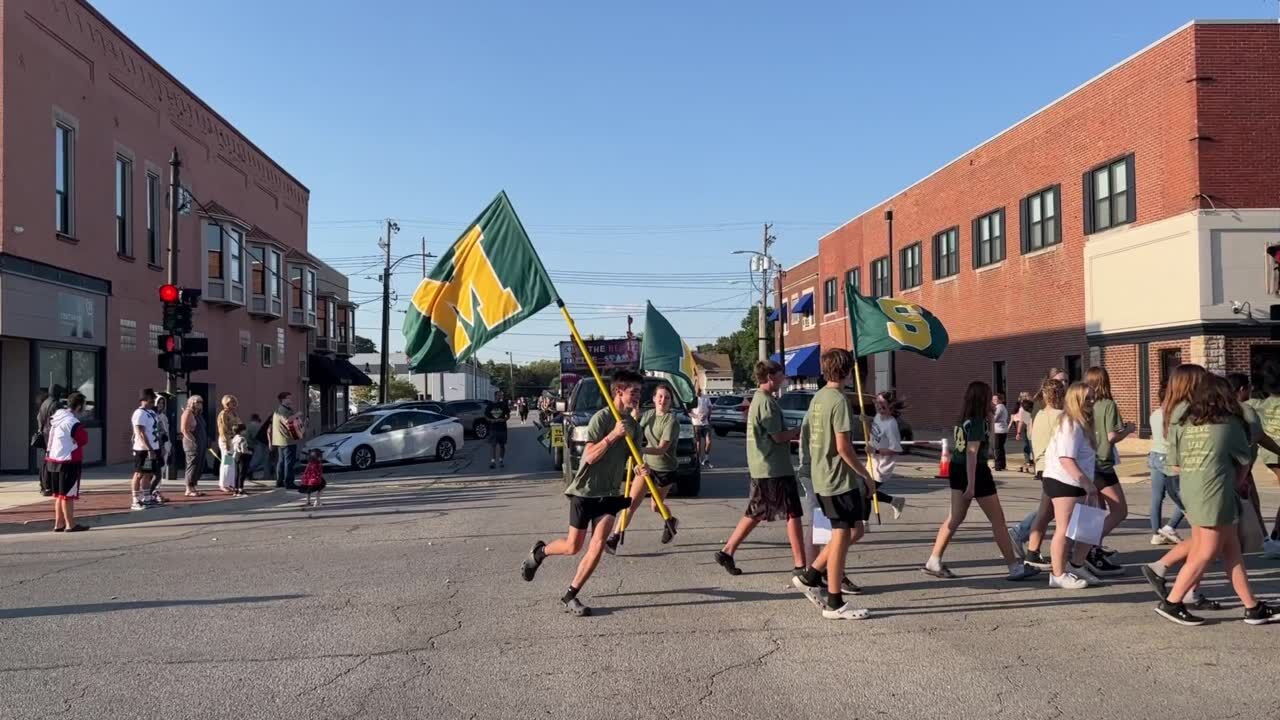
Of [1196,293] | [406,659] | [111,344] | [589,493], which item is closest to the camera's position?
[406,659]

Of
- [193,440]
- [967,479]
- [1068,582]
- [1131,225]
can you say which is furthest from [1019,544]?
[1131,225]

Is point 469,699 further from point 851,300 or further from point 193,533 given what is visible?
point 851,300

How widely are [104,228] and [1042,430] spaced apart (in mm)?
21891

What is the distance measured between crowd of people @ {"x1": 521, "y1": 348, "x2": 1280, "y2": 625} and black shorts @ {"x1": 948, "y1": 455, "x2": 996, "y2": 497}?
1cm

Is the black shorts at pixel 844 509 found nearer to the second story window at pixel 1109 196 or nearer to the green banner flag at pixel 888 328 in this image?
the green banner flag at pixel 888 328

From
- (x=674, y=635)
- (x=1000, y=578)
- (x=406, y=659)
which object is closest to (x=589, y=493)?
(x=674, y=635)

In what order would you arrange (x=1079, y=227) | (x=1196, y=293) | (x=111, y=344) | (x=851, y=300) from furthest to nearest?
(x=1079, y=227) < (x=111, y=344) < (x=1196, y=293) < (x=851, y=300)

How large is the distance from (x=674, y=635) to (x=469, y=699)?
1.70 meters

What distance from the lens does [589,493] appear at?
742 centimetres

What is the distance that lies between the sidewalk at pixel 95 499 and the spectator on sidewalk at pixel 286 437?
1.29 ft

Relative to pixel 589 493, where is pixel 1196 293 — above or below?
above

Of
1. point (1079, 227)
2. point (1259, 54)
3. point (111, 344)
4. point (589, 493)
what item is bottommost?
point (589, 493)

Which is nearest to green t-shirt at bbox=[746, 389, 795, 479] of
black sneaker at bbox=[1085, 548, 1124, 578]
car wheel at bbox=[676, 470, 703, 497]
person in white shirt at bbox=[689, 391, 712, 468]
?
black sneaker at bbox=[1085, 548, 1124, 578]

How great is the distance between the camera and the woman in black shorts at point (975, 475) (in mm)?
8227
